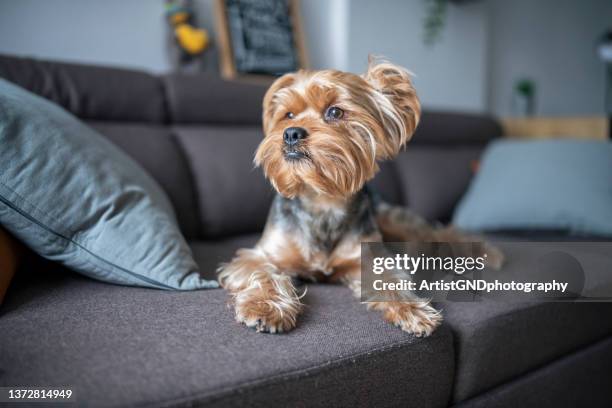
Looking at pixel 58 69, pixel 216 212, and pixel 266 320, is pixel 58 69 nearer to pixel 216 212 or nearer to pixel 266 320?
pixel 216 212

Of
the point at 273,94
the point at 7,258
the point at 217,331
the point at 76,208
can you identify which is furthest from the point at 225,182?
the point at 217,331

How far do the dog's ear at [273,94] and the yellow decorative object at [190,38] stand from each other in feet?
4.16

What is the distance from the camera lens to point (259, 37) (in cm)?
296

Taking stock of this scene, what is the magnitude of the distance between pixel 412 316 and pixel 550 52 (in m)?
5.17

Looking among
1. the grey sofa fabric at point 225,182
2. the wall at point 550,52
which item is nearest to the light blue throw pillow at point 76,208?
the grey sofa fabric at point 225,182

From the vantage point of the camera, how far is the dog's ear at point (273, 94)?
1547 mm

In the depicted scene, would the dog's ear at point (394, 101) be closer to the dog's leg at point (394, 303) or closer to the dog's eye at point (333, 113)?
the dog's eye at point (333, 113)

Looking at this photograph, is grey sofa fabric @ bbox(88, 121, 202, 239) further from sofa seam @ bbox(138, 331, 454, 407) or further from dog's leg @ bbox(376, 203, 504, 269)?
sofa seam @ bbox(138, 331, 454, 407)

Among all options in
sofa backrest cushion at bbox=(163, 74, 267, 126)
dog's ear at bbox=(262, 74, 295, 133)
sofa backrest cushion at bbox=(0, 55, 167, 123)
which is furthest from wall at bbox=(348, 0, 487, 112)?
dog's ear at bbox=(262, 74, 295, 133)

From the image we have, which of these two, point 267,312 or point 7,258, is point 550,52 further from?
point 7,258

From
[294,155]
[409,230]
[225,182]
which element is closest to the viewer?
[294,155]

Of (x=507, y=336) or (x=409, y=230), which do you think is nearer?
(x=507, y=336)

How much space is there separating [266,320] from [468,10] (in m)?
4.01

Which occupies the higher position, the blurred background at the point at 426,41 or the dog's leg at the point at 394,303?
the blurred background at the point at 426,41
